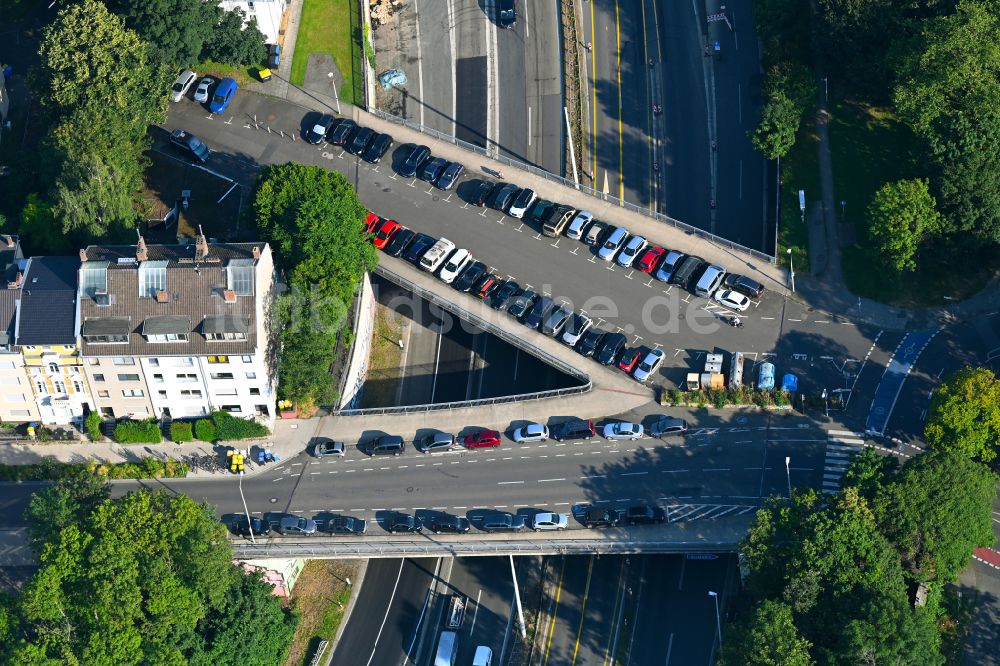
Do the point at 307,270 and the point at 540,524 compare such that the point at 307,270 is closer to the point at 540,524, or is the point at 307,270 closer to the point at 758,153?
the point at 540,524

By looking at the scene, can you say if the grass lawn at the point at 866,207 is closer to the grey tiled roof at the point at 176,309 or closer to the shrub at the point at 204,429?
the grey tiled roof at the point at 176,309

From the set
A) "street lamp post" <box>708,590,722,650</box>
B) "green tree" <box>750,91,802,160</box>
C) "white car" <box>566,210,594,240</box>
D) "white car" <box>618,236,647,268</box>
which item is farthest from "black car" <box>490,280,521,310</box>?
"street lamp post" <box>708,590,722,650</box>

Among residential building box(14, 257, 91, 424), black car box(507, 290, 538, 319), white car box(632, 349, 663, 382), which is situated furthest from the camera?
black car box(507, 290, 538, 319)

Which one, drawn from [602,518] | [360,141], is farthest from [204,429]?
[602,518]

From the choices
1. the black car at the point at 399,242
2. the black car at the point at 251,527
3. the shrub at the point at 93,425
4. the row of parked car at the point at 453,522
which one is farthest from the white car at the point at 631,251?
the shrub at the point at 93,425

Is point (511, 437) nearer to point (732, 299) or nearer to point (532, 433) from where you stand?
Answer: point (532, 433)

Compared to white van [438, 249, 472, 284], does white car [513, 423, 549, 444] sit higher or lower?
lower

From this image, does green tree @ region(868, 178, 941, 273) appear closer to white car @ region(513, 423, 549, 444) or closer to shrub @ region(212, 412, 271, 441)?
white car @ region(513, 423, 549, 444)

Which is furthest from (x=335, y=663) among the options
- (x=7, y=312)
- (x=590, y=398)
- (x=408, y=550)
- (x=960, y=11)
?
(x=960, y=11)
